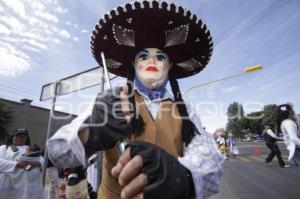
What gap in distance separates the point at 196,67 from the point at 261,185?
5264 millimetres

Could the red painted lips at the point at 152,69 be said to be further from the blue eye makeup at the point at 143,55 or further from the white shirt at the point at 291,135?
the white shirt at the point at 291,135

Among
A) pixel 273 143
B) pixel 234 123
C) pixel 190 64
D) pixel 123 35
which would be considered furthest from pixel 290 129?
pixel 234 123

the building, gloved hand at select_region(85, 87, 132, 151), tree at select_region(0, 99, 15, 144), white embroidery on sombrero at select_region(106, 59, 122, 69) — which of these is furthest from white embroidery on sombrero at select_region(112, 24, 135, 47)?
the building

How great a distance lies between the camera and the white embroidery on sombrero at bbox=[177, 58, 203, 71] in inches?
81.5

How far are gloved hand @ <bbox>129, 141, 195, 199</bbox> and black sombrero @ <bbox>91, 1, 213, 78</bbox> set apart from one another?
1.04 metres

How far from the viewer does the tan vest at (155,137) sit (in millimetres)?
1318

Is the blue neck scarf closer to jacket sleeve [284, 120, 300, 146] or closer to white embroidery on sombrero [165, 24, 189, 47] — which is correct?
white embroidery on sombrero [165, 24, 189, 47]

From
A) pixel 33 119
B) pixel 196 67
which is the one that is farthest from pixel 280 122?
pixel 33 119

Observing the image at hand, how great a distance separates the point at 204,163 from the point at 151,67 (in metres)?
0.81

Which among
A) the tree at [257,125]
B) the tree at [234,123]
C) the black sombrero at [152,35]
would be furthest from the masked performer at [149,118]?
the tree at [234,123]

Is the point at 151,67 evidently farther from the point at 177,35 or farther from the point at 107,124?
the point at 107,124

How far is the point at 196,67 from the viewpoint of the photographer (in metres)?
2.12

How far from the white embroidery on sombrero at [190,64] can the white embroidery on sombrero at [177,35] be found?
0.86 feet

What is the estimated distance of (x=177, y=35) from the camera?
5.98 feet
